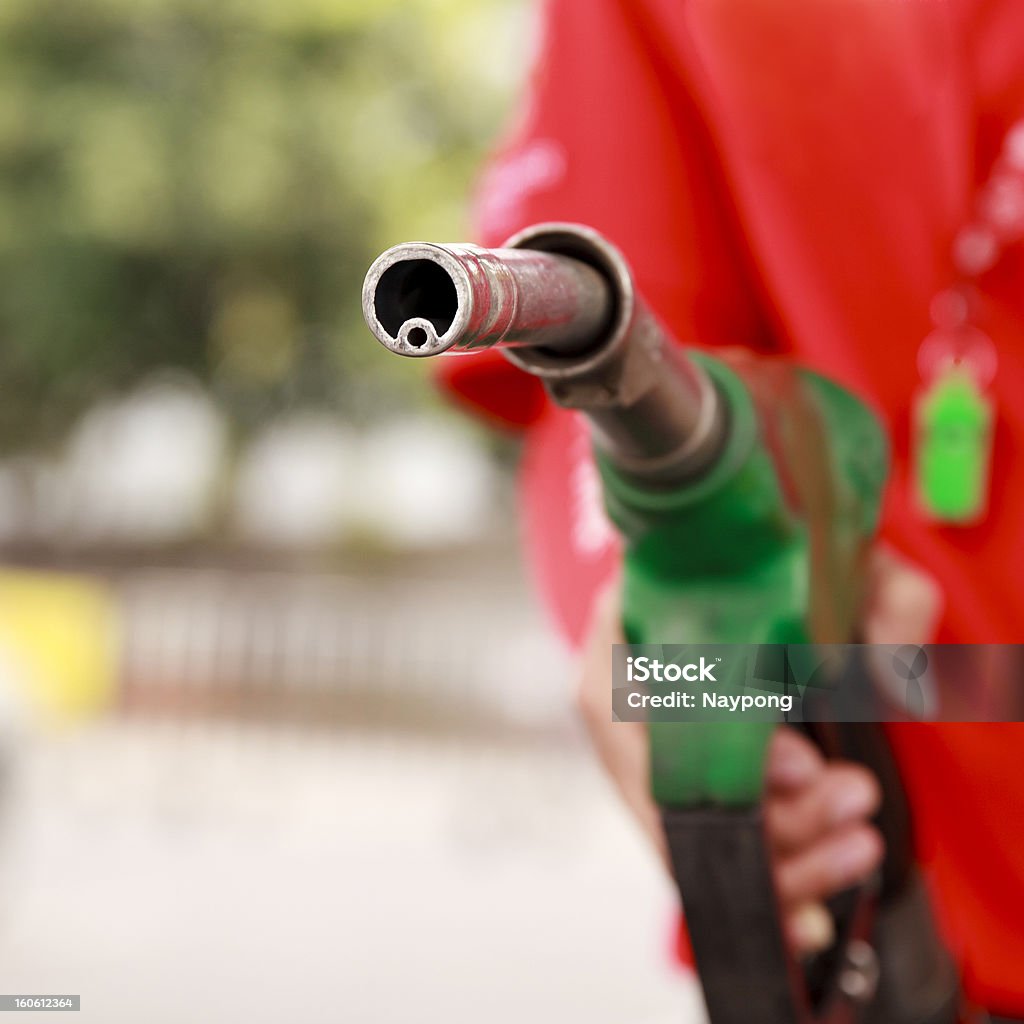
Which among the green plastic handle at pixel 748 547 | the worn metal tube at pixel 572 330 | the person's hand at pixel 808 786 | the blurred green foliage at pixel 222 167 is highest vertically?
the blurred green foliage at pixel 222 167

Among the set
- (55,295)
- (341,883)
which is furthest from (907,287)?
(55,295)

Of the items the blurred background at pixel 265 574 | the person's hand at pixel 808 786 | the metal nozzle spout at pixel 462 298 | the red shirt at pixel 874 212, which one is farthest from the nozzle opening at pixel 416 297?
the blurred background at pixel 265 574

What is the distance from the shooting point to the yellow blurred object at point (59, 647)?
22.7 feet

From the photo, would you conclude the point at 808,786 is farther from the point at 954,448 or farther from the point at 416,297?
the point at 416,297

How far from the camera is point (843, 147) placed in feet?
2.96

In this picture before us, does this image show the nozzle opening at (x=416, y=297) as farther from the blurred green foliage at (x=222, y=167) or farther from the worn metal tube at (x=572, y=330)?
the blurred green foliage at (x=222, y=167)

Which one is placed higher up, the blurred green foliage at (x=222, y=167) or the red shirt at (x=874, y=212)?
the blurred green foliage at (x=222, y=167)

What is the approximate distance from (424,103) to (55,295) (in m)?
2.98

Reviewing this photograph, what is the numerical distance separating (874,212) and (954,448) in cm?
16

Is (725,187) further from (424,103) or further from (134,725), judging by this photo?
(424,103)

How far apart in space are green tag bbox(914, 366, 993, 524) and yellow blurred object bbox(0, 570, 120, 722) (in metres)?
5.87

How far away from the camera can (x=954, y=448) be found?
88cm

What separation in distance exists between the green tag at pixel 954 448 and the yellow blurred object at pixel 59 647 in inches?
231

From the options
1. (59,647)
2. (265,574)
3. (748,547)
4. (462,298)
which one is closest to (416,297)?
(462,298)
